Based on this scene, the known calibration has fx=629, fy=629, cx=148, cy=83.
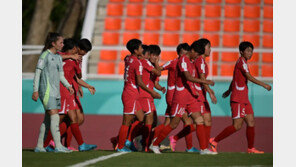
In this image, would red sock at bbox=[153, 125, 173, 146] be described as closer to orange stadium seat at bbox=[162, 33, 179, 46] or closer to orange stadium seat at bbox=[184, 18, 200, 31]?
orange stadium seat at bbox=[162, 33, 179, 46]

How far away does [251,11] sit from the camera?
22.5 m

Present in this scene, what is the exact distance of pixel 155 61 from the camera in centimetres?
1127

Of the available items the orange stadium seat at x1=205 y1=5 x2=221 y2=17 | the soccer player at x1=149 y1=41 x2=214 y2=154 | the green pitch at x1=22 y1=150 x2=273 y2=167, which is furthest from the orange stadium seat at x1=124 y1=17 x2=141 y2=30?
the green pitch at x1=22 y1=150 x2=273 y2=167

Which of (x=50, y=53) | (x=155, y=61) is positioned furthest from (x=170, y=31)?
(x=50, y=53)

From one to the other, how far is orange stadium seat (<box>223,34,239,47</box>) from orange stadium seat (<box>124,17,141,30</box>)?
3044 millimetres

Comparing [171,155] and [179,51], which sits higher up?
[179,51]

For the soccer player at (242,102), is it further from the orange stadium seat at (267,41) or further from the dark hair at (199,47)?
the orange stadium seat at (267,41)

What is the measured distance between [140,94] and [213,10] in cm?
1226

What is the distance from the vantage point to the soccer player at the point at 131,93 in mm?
9781

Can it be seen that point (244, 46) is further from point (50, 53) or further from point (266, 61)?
point (266, 61)

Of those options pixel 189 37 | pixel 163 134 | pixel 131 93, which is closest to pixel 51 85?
pixel 131 93

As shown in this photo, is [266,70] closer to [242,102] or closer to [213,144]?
[213,144]

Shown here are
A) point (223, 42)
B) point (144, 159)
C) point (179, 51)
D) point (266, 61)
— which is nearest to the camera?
point (144, 159)
